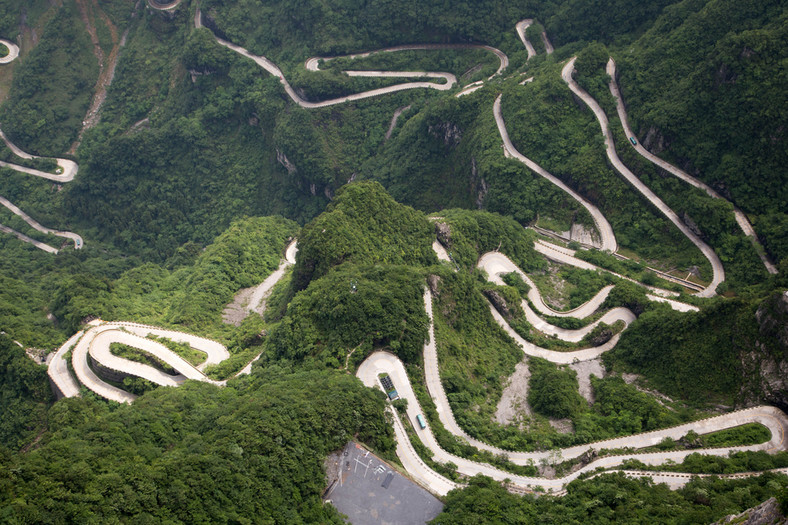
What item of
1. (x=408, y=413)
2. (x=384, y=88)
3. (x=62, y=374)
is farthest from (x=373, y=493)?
(x=384, y=88)

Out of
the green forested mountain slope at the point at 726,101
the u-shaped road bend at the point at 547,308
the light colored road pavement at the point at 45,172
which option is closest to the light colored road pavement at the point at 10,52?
the light colored road pavement at the point at 45,172

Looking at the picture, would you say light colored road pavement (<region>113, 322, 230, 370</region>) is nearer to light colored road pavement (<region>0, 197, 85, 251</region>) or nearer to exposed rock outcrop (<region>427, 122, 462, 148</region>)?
light colored road pavement (<region>0, 197, 85, 251</region>)

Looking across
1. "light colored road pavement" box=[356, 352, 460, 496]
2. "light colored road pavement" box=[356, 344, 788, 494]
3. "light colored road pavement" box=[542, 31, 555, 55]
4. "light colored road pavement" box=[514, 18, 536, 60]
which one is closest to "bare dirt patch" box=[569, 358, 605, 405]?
"light colored road pavement" box=[356, 344, 788, 494]

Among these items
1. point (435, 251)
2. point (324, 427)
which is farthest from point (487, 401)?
point (435, 251)

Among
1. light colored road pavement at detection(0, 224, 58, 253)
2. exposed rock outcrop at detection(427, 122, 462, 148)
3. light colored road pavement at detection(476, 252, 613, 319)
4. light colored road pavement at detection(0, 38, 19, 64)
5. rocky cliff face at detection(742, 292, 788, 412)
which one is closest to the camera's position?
rocky cliff face at detection(742, 292, 788, 412)

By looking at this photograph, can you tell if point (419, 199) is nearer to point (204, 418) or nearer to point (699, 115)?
point (699, 115)

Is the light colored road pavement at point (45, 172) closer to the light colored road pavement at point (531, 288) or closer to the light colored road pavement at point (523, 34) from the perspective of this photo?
the light colored road pavement at point (531, 288)

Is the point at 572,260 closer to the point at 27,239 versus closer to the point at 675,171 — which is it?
the point at 675,171
